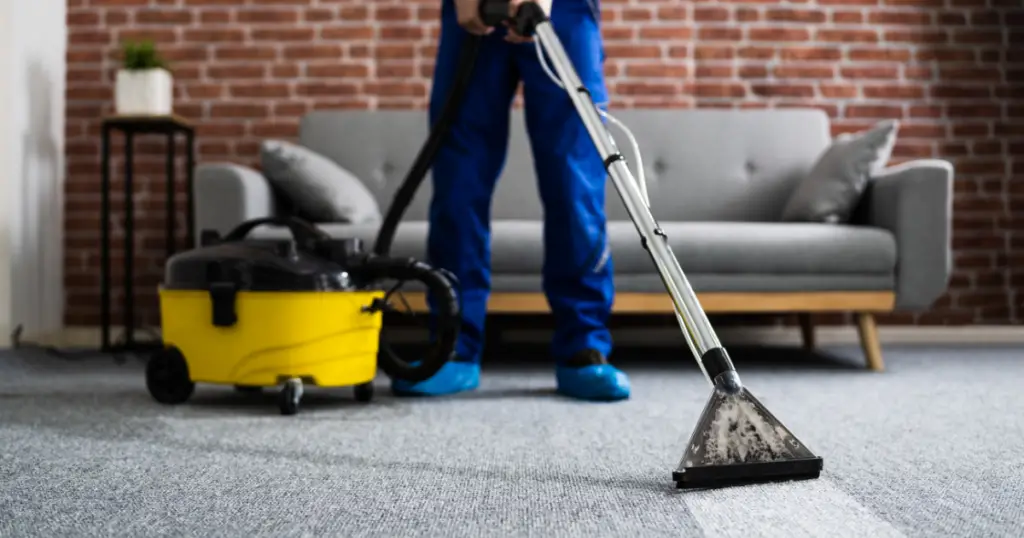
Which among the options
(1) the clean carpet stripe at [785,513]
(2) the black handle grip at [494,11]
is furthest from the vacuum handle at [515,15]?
(1) the clean carpet stripe at [785,513]

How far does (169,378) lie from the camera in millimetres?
1558

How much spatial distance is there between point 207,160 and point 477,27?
1.79 metres

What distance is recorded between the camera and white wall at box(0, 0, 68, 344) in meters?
2.67

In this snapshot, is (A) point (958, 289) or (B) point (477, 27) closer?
(B) point (477, 27)

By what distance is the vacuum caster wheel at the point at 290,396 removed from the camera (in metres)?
1.44

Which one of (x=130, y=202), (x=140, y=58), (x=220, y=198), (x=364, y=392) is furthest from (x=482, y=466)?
(x=140, y=58)

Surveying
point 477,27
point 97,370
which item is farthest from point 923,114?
point 97,370

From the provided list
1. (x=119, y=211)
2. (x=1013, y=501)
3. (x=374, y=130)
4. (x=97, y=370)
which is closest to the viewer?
(x=1013, y=501)

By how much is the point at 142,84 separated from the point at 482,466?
2.14m

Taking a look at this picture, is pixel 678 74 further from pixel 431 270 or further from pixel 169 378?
pixel 169 378

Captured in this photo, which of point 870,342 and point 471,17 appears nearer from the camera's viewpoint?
point 471,17

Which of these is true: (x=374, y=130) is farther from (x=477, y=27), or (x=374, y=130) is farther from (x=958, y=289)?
(x=958, y=289)

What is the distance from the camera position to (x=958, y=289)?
3059 mm

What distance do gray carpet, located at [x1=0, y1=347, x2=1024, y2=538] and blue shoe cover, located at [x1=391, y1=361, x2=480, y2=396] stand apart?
0.05m
